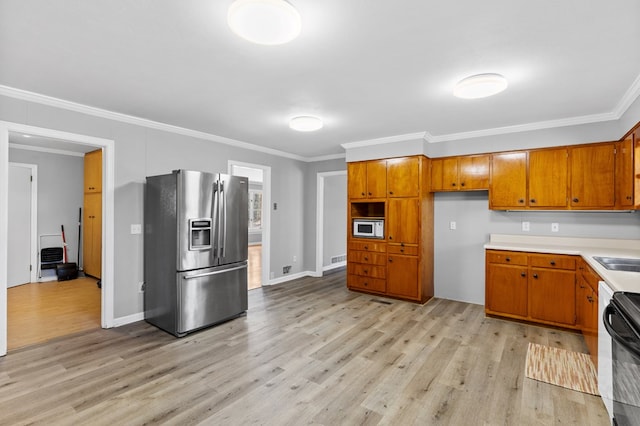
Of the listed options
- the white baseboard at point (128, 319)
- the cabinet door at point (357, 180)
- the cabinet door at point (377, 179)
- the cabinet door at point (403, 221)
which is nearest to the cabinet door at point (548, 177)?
the cabinet door at point (403, 221)

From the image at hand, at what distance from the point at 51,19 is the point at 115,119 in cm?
194

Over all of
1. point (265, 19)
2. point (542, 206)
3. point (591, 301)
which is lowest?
point (591, 301)

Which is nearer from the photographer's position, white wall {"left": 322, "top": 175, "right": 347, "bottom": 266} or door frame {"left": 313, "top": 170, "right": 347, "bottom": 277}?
door frame {"left": 313, "top": 170, "right": 347, "bottom": 277}

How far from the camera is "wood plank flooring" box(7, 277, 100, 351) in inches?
134

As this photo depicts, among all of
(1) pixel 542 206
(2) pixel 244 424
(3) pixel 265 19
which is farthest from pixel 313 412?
(1) pixel 542 206

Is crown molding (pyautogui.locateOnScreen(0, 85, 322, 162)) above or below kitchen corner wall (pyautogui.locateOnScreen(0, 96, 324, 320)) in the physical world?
above

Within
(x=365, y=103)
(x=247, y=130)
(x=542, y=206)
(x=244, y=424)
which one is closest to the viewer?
(x=244, y=424)

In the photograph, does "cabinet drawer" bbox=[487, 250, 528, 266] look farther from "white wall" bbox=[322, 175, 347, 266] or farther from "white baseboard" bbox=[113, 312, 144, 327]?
"white baseboard" bbox=[113, 312, 144, 327]

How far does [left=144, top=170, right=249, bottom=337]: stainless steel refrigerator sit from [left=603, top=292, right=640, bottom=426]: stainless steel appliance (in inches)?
136

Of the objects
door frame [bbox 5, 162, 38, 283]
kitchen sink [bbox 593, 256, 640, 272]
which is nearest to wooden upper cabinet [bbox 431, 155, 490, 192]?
kitchen sink [bbox 593, 256, 640, 272]

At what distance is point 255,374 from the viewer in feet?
8.61

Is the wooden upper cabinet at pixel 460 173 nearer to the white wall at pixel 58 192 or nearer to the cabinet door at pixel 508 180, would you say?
the cabinet door at pixel 508 180

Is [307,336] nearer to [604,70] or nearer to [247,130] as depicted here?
[247,130]

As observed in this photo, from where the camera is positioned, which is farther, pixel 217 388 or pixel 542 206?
pixel 542 206
